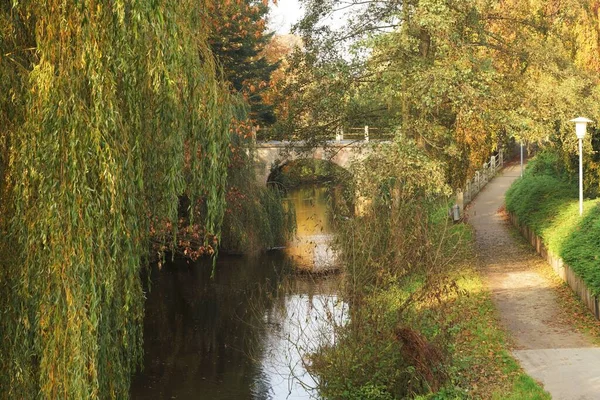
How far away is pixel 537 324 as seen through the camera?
50.1ft

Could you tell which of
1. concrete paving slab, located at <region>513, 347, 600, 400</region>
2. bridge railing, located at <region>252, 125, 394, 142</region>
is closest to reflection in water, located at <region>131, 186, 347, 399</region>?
concrete paving slab, located at <region>513, 347, 600, 400</region>

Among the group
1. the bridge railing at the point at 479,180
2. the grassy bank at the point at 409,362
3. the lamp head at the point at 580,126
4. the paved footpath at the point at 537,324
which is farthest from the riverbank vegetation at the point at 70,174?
the bridge railing at the point at 479,180

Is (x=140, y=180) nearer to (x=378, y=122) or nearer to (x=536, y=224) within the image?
(x=378, y=122)

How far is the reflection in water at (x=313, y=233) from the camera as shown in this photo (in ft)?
69.9

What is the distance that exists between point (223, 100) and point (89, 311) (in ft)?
9.43

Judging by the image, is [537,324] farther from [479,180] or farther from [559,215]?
[479,180]

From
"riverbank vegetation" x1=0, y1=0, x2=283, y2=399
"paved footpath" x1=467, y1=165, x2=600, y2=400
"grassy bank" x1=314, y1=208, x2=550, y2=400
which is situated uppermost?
"riverbank vegetation" x1=0, y1=0, x2=283, y2=399

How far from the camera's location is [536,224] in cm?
2373

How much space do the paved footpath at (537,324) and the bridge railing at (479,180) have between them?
18.8 feet

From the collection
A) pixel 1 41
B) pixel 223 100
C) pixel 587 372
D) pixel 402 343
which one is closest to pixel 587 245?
pixel 587 372

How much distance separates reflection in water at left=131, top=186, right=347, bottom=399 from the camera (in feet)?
46.7

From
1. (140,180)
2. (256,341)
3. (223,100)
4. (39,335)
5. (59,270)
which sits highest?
(223,100)

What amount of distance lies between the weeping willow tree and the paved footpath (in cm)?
630

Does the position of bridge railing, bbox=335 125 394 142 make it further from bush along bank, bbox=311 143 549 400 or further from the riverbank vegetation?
the riverbank vegetation
